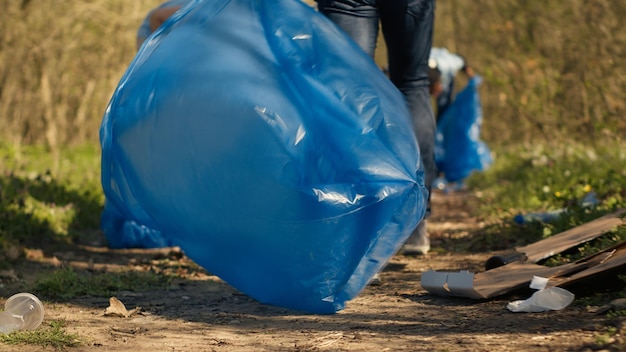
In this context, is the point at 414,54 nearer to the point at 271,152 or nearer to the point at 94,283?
the point at 271,152

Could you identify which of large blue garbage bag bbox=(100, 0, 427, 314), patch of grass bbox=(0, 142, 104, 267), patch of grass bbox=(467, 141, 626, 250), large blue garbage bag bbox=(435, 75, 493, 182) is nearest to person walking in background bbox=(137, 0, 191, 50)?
patch of grass bbox=(0, 142, 104, 267)

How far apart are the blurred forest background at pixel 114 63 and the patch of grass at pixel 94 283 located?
396 centimetres

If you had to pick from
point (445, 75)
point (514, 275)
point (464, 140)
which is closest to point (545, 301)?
point (514, 275)

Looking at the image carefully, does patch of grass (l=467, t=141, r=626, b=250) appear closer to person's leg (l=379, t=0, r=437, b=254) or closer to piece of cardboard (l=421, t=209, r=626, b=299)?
piece of cardboard (l=421, t=209, r=626, b=299)

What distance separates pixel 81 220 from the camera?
5.14m

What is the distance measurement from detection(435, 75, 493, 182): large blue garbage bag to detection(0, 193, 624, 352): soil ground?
16.7 feet

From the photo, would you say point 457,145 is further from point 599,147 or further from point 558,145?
point 599,147

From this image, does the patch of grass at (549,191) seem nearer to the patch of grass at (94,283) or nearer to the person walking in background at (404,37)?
the person walking in background at (404,37)

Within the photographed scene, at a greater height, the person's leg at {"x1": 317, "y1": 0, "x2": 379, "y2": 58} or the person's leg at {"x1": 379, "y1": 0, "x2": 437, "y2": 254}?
the person's leg at {"x1": 317, "y1": 0, "x2": 379, "y2": 58}

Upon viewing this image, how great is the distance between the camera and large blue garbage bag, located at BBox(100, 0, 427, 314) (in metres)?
2.55

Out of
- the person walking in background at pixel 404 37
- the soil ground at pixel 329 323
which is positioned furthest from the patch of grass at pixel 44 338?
the person walking in background at pixel 404 37

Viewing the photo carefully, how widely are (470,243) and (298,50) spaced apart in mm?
1845

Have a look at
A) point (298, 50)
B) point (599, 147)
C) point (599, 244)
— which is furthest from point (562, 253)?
point (599, 147)

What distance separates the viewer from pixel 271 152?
2.53 meters
